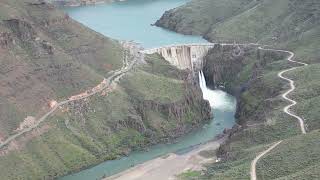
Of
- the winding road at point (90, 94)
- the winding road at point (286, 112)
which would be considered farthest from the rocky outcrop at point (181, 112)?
the winding road at point (286, 112)

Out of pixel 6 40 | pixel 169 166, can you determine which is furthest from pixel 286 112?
pixel 6 40

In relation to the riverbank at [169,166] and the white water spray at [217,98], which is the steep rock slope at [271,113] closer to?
the white water spray at [217,98]

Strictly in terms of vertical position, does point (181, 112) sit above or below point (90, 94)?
below

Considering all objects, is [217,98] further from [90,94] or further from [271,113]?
[90,94]

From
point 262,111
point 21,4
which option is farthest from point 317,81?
point 21,4

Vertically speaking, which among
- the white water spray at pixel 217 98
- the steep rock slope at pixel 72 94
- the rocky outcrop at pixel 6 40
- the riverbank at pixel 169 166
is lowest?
the riverbank at pixel 169 166

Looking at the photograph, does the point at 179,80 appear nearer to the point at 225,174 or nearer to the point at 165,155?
the point at 165,155

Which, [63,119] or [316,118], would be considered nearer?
[316,118]
